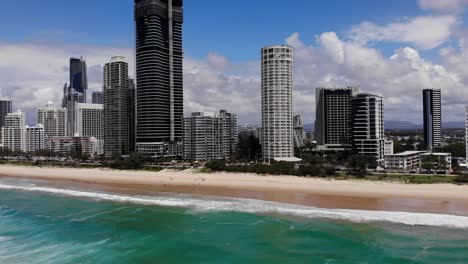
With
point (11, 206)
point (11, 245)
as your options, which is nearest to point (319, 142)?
point (11, 206)

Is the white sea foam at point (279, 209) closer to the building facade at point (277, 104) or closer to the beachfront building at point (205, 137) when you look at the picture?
the building facade at point (277, 104)

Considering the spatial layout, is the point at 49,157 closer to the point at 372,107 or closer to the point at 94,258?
the point at 372,107

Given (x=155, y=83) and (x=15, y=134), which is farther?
(x=15, y=134)

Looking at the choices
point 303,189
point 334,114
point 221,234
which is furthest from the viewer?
point 334,114

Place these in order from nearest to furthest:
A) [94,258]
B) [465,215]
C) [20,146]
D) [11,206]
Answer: [94,258]
[465,215]
[11,206]
[20,146]

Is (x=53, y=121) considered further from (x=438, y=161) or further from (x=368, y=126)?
(x=438, y=161)

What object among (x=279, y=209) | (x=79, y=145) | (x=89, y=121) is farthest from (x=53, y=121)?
(x=279, y=209)

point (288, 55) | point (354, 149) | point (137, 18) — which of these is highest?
point (137, 18)
